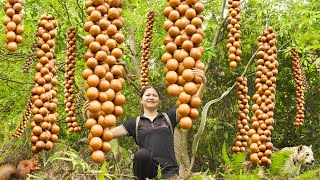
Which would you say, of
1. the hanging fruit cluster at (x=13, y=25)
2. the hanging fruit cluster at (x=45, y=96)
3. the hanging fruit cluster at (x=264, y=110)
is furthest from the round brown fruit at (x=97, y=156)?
the hanging fruit cluster at (x=264, y=110)

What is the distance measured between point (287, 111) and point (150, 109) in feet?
16.6

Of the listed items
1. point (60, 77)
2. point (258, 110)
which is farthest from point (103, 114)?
point (60, 77)

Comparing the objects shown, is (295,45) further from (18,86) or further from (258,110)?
(18,86)

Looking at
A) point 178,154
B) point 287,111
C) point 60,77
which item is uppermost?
point 60,77

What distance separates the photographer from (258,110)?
13.6ft

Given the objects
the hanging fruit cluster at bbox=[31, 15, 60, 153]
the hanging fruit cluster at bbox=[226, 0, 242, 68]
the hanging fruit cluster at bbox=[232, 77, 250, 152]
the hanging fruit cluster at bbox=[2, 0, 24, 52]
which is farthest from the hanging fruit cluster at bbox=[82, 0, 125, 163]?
the hanging fruit cluster at bbox=[232, 77, 250, 152]

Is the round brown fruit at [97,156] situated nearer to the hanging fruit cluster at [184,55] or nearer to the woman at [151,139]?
the hanging fruit cluster at [184,55]

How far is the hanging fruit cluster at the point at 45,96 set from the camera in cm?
280

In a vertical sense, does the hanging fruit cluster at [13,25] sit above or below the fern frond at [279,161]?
above

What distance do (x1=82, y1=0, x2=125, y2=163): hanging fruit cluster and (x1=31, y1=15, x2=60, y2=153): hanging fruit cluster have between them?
3.86 ft

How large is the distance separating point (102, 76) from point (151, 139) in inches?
68.9

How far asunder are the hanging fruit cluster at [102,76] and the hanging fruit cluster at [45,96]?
1178 mm

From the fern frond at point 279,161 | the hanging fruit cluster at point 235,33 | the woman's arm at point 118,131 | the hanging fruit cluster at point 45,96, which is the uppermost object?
the hanging fruit cluster at point 235,33

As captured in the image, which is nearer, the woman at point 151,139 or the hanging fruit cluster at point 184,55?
the hanging fruit cluster at point 184,55
